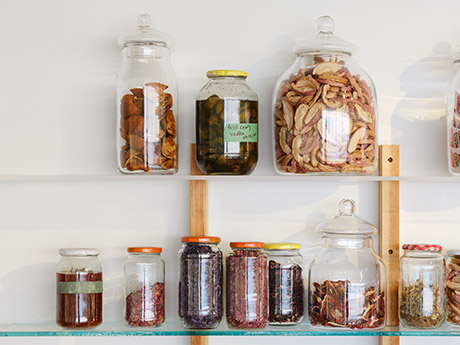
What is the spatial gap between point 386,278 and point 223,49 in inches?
26.3

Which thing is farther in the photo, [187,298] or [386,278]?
[386,278]

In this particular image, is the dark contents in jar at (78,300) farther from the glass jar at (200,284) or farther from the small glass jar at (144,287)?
the glass jar at (200,284)

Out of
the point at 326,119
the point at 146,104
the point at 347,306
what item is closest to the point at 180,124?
the point at 146,104

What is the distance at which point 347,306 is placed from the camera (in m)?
1.61

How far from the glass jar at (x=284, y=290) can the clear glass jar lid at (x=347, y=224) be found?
0.09 meters

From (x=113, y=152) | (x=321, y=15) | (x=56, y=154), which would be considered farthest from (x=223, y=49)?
(x=56, y=154)

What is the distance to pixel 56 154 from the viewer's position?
5.86 ft

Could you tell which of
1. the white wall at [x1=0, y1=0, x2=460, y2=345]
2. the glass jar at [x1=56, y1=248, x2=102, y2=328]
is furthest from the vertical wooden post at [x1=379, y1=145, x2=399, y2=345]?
the glass jar at [x1=56, y1=248, x2=102, y2=328]

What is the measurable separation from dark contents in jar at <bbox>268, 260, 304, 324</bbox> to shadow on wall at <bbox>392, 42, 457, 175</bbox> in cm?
40

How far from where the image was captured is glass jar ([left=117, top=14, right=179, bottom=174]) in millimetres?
1650

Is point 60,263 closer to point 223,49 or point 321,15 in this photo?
point 223,49

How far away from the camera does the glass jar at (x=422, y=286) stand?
1649 mm

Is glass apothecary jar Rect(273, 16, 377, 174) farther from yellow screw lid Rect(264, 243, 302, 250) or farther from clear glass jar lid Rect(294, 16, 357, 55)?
yellow screw lid Rect(264, 243, 302, 250)

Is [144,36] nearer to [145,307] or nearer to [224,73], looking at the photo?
[224,73]
